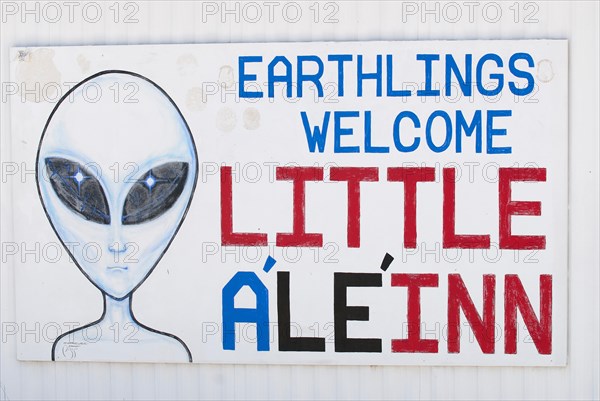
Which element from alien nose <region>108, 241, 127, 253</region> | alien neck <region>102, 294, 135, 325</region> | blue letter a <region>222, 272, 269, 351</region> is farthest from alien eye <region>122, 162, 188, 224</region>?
blue letter a <region>222, 272, 269, 351</region>

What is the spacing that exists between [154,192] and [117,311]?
0.61 meters

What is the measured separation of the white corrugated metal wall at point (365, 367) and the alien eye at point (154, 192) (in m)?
0.61

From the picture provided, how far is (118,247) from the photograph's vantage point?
3936mm

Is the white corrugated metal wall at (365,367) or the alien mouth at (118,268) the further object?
the alien mouth at (118,268)

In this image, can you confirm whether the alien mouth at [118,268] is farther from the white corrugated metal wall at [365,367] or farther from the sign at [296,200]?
the white corrugated metal wall at [365,367]

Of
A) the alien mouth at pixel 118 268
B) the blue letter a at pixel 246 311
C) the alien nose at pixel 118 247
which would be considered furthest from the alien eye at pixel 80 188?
the blue letter a at pixel 246 311

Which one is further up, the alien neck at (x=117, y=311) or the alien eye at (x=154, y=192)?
the alien eye at (x=154, y=192)

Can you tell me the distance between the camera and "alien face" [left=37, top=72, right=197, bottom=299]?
3.90m

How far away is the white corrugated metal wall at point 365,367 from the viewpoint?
3.79m

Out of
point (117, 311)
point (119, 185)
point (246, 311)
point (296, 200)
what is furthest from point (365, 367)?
point (119, 185)

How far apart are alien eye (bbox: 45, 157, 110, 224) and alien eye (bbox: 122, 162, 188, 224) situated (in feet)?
0.40

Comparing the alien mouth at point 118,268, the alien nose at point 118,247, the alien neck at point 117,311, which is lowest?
the alien neck at point 117,311

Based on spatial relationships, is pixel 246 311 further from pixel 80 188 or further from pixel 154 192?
pixel 80 188

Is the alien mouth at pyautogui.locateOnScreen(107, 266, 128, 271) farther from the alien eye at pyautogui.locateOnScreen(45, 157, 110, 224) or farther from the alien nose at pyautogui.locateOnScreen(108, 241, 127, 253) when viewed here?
the alien eye at pyautogui.locateOnScreen(45, 157, 110, 224)
